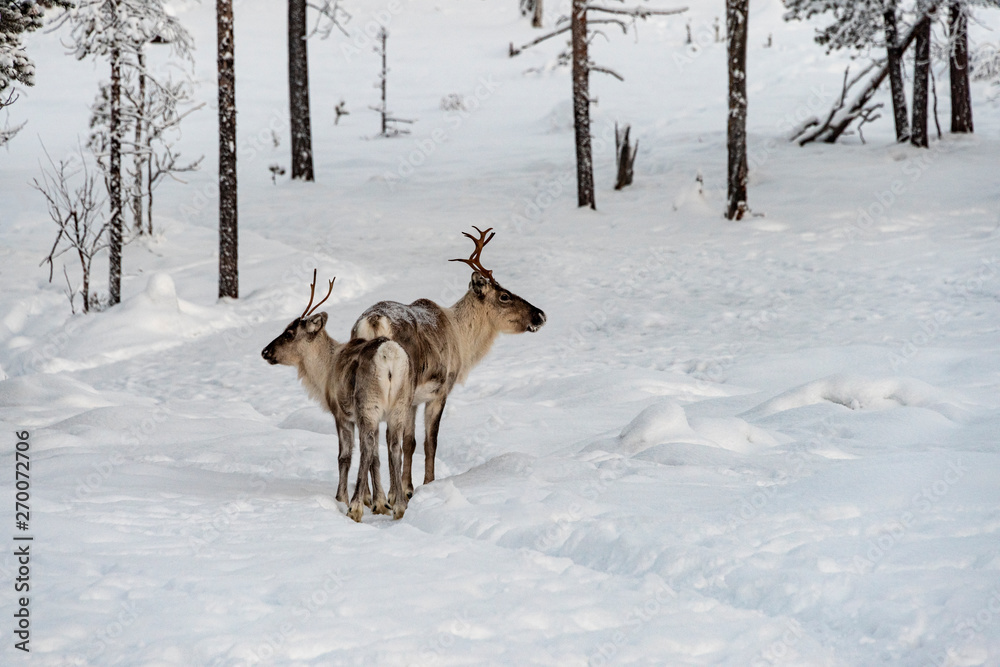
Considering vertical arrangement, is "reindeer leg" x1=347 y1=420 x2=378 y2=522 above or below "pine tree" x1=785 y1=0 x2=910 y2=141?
below

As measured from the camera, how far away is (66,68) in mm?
39281

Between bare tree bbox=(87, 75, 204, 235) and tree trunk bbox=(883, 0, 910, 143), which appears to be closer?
bare tree bbox=(87, 75, 204, 235)

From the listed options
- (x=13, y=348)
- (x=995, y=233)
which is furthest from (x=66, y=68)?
(x=995, y=233)

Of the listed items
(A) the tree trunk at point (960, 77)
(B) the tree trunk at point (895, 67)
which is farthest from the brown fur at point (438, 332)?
(A) the tree trunk at point (960, 77)

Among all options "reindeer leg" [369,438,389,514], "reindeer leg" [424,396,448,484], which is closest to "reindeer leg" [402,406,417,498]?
"reindeer leg" [424,396,448,484]

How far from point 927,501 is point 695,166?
16575 mm

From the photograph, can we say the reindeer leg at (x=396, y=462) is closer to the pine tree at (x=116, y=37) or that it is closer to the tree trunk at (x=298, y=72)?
the pine tree at (x=116, y=37)

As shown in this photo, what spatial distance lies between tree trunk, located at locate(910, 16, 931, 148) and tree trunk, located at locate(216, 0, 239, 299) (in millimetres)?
14208

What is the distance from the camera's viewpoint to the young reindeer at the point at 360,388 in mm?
5320

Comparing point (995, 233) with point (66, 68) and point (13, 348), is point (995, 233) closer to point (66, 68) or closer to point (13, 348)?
point (13, 348)

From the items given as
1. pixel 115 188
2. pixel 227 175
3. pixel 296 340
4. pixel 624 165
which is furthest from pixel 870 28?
pixel 296 340

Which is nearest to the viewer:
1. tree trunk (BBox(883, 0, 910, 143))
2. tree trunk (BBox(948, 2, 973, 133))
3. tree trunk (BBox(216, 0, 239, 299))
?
tree trunk (BBox(216, 0, 239, 299))

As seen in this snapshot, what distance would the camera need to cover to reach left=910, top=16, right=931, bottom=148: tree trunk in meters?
18.7

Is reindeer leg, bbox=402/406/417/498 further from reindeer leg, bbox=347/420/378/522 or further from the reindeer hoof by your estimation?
the reindeer hoof
